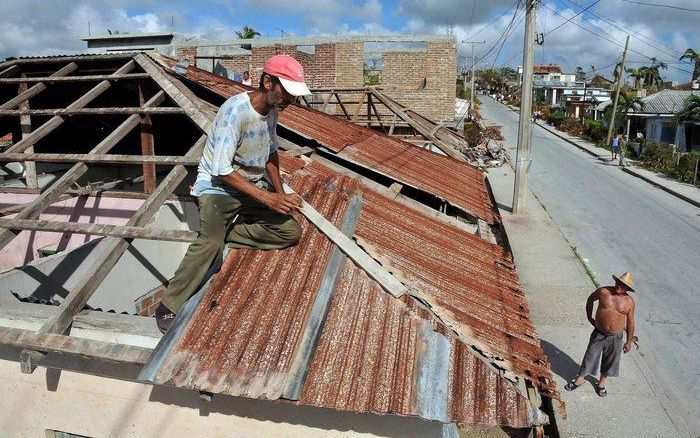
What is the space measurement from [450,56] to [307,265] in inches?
807

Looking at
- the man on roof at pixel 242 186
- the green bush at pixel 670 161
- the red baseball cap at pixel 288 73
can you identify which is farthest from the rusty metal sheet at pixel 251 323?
the green bush at pixel 670 161

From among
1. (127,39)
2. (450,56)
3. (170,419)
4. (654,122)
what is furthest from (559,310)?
(654,122)

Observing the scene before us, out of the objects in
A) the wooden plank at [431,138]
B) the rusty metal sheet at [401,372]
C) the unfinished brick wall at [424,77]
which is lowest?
the rusty metal sheet at [401,372]

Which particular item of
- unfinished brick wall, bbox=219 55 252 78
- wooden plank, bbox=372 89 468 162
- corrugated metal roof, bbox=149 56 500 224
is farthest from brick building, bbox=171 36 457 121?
corrugated metal roof, bbox=149 56 500 224

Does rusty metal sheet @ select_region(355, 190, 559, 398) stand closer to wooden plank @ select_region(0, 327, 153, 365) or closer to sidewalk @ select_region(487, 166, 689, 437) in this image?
wooden plank @ select_region(0, 327, 153, 365)

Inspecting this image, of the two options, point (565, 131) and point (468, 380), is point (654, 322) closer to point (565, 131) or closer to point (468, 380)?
point (468, 380)

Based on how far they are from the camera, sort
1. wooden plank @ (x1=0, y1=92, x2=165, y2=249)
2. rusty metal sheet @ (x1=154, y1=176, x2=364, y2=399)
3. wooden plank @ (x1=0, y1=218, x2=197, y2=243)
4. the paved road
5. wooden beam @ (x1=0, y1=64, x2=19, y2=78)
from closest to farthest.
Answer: rusty metal sheet @ (x1=154, y1=176, x2=364, y2=399)
wooden plank @ (x1=0, y1=218, x2=197, y2=243)
wooden plank @ (x1=0, y1=92, x2=165, y2=249)
wooden beam @ (x1=0, y1=64, x2=19, y2=78)
the paved road

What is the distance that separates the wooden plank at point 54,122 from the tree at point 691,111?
36.4 meters

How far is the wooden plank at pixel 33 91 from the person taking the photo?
21.4ft

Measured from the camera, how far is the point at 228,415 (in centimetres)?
354

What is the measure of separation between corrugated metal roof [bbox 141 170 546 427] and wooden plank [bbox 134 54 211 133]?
2.06 metres

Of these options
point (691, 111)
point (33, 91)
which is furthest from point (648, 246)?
point (691, 111)

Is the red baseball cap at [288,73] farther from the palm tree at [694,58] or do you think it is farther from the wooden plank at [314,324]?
the palm tree at [694,58]

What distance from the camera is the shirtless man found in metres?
6.57
